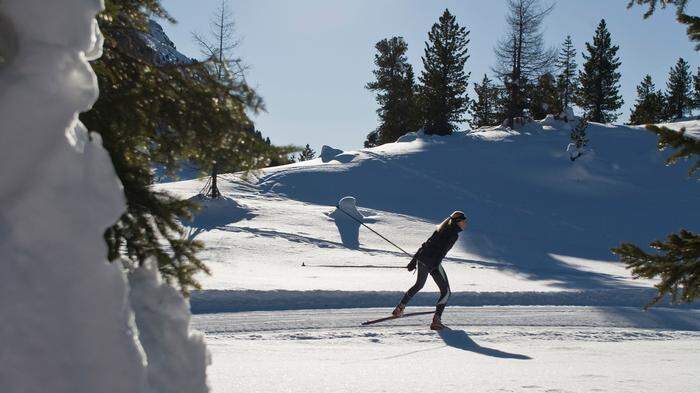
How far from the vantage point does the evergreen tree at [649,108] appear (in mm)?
53094

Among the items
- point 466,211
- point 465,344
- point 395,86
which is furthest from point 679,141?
point 395,86

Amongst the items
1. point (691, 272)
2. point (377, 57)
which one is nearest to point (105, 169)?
point (691, 272)

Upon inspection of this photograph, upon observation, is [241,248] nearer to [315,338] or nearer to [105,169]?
[315,338]

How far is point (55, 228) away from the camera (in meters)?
2.02

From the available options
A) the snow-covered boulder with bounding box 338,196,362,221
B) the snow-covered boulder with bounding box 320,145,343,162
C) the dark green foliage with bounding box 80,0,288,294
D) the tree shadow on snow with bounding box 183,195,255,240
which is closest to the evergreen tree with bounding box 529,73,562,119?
the snow-covered boulder with bounding box 320,145,343,162

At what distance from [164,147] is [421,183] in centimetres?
2708

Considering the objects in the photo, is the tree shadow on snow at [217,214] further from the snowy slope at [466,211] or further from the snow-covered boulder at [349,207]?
the snow-covered boulder at [349,207]

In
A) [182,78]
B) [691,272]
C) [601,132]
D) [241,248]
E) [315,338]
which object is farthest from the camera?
[601,132]

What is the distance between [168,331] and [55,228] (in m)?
0.84

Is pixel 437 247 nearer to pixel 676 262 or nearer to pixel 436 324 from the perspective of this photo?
pixel 436 324

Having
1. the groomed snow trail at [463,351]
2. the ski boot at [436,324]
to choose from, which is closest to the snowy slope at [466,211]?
the groomed snow trail at [463,351]

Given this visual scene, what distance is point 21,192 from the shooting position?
2.04 meters

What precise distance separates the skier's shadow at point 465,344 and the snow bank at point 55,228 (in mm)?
7033

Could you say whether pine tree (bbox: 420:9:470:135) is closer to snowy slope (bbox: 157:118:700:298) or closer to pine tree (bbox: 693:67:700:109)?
snowy slope (bbox: 157:118:700:298)
